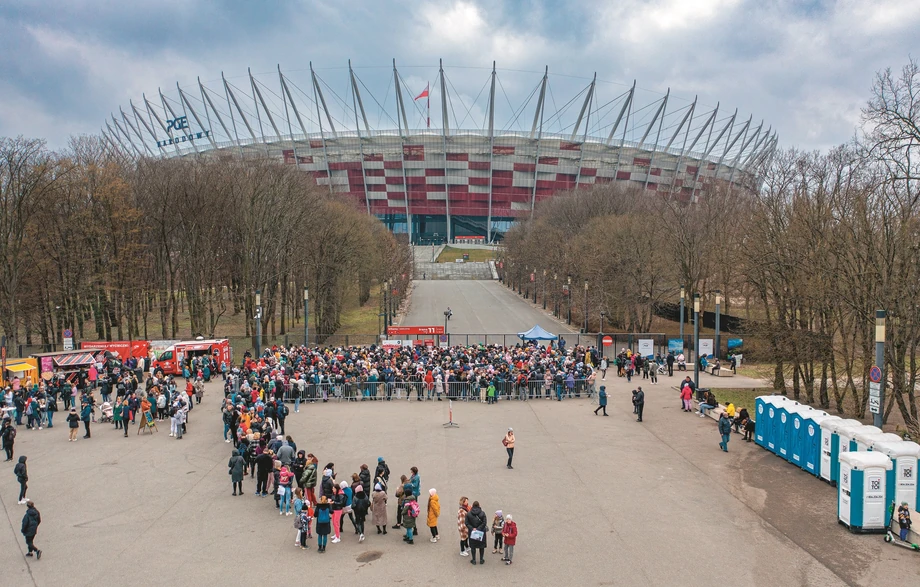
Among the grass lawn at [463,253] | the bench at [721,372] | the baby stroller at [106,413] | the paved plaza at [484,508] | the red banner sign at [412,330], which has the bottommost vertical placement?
the bench at [721,372]

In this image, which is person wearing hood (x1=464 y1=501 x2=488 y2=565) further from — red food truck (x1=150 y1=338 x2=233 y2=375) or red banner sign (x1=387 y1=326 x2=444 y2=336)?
red banner sign (x1=387 y1=326 x2=444 y2=336)

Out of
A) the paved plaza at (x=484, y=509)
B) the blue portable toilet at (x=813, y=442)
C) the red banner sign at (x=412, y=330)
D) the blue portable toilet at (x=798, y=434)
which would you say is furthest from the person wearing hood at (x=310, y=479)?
the red banner sign at (x=412, y=330)

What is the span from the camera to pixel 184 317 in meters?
59.2

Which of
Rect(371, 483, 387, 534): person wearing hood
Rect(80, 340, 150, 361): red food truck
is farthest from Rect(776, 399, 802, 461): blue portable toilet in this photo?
Rect(80, 340, 150, 361): red food truck

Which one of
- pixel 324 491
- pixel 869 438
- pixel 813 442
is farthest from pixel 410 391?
pixel 869 438

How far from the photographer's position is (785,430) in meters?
A: 18.8

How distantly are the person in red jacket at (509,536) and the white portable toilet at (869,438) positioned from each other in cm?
907

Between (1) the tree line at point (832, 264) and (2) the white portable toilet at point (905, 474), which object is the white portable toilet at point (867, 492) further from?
(1) the tree line at point (832, 264)

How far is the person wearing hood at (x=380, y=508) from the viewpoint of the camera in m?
13.3

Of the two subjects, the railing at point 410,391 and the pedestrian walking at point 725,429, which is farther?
the railing at point 410,391

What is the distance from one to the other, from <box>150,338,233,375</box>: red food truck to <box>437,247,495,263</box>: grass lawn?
93.0 m

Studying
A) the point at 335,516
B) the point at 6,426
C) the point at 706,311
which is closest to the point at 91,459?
the point at 6,426

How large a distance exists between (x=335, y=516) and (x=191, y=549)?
283 cm

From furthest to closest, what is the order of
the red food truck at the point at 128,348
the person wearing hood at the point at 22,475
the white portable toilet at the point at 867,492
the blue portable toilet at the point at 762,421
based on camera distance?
the red food truck at the point at 128,348 → the blue portable toilet at the point at 762,421 → the person wearing hood at the point at 22,475 → the white portable toilet at the point at 867,492
